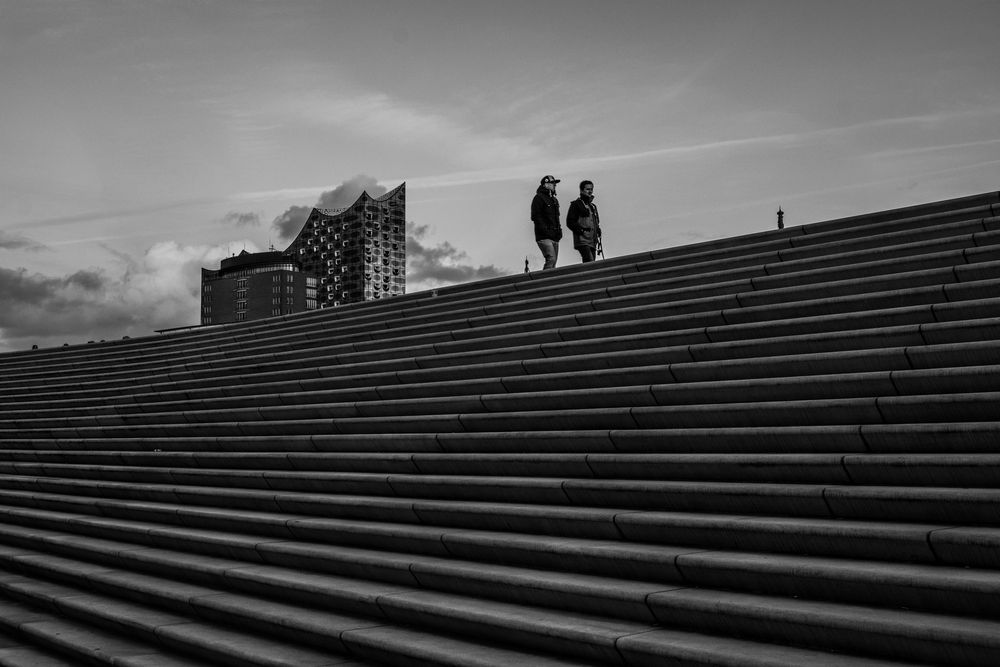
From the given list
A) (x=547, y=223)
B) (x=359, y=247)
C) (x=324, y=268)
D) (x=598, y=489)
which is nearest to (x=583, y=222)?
(x=547, y=223)

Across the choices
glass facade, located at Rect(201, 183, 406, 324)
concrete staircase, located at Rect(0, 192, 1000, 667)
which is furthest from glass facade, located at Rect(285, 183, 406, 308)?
concrete staircase, located at Rect(0, 192, 1000, 667)

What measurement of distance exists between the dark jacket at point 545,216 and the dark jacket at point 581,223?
0.28 metres

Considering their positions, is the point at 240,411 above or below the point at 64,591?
above

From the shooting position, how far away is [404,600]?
491cm

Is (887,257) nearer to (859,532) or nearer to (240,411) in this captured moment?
(859,532)

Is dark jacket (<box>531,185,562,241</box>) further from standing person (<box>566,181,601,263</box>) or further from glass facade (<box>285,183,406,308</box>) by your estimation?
glass facade (<box>285,183,406,308</box>)

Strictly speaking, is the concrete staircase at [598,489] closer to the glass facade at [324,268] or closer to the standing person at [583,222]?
the standing person at [583,222]

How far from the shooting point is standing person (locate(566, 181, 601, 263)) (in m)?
13.5

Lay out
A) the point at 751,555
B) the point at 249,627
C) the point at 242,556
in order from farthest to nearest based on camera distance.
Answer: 1. the point at 242,556
2. the point at 249,627
3. the point at 751,555

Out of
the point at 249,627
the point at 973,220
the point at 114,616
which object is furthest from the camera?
the point at 973,220

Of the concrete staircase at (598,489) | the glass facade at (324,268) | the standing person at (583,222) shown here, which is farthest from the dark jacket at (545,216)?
the glass facade at (324,268)

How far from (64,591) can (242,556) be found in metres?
1.56

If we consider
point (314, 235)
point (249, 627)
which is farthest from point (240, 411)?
point (314, 235)

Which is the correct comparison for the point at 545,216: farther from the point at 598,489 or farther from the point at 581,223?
the point at 598,489
